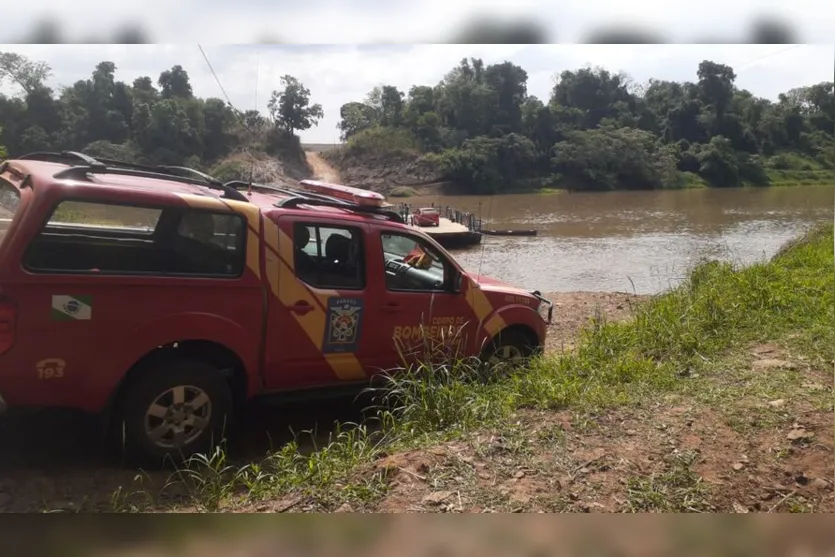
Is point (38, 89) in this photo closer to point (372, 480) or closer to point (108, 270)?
point (108, 270)

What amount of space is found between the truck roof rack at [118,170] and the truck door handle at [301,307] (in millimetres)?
697

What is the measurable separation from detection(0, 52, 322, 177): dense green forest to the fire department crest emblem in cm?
148

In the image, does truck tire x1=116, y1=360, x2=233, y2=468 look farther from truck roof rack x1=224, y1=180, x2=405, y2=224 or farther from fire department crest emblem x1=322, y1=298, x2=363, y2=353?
truck roof rack x1=224, y1=180, x2=405, y2=224

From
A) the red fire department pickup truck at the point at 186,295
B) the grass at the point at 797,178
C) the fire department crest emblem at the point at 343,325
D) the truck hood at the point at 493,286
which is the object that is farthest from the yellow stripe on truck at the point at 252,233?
the grass at the point at 797,178

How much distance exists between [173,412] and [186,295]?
0.63 m

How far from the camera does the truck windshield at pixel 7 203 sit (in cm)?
321

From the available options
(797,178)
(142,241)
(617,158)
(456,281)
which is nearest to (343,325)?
(456,281)

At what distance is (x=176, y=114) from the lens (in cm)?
483

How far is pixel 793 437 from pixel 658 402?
757 millimetres

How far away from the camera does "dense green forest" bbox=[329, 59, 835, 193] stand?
15.1ft

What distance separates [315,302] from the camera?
3990 millimetres

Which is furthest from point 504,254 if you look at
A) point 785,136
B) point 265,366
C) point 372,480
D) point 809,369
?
point 372,480

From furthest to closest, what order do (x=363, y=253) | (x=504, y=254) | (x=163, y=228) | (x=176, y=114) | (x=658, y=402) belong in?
(x=504, y=254), (x=176, y=114), (x=363, y=253), (x=658, y=402), (x=163, y=228)

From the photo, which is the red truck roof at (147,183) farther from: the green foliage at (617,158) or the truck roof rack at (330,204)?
the green foliage at (617,158)
